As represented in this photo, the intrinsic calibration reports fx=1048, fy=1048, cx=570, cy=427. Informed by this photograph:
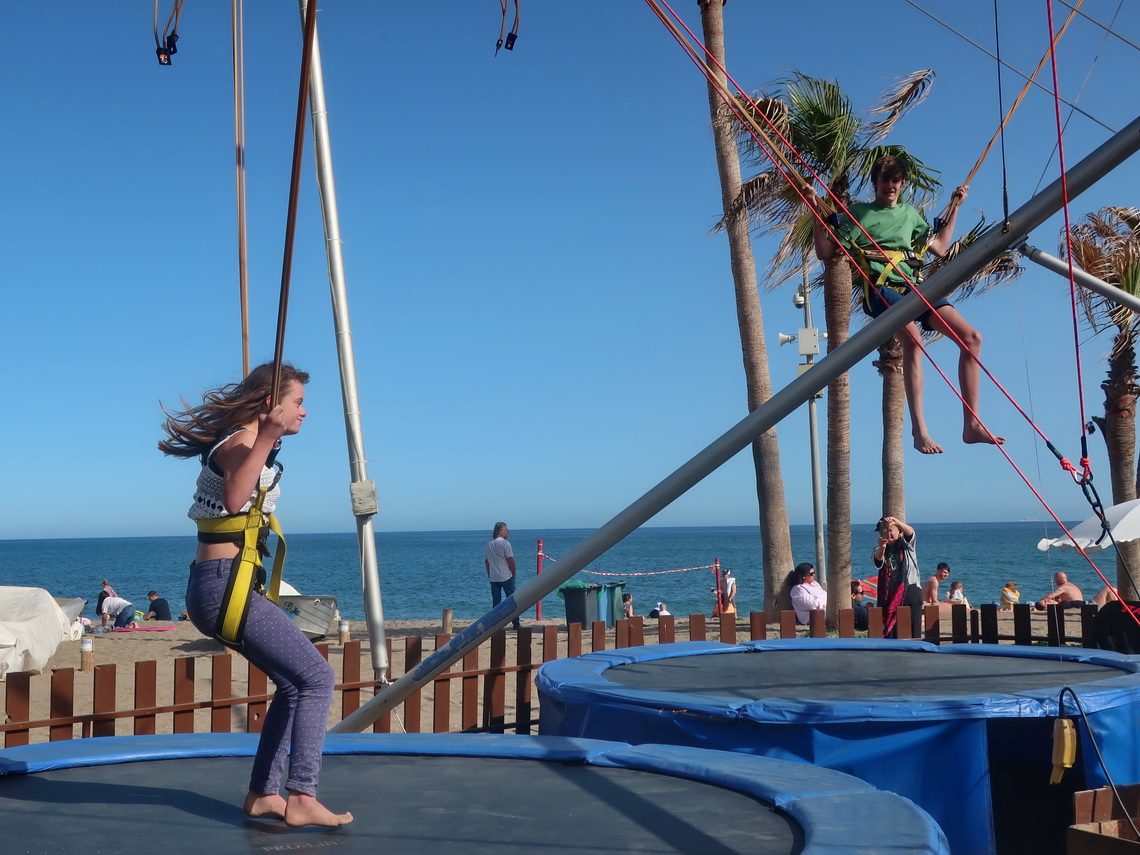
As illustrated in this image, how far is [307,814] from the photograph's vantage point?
8.80 feet

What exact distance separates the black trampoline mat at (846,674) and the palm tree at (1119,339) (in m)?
8.28

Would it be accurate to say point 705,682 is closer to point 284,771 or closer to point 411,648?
point 411,648

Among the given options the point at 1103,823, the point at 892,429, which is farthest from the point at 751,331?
the point at 1103,823

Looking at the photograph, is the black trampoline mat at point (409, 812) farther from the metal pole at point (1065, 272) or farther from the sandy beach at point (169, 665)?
the metal pole at point (1065, 272)

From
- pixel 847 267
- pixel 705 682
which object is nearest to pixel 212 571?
pixel 705 682

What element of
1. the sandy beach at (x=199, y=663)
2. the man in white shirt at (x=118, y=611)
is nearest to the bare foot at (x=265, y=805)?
the sandy beach at (x=199, y=663)

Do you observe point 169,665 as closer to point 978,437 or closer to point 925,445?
point 925,445

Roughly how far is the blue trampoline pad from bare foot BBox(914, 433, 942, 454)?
5.36 ft

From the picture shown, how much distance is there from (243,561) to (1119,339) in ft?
42.4

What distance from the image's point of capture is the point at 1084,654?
521cm

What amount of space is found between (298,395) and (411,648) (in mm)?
2885

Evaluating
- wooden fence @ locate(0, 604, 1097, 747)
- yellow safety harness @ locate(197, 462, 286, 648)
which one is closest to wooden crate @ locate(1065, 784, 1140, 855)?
yellow safety harness @ locate(197, 462, 286, 648)

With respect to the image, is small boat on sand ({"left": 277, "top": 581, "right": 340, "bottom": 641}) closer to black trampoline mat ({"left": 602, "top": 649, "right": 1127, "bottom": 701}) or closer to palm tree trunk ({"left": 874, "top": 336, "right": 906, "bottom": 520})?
palm tree trunk ({"left": 874, "top": 336, "right": 906, "bottom": 520})

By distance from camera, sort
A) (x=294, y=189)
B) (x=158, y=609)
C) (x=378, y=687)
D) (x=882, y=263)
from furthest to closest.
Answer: (x=158, y=609) → (x=378, y=687) → (x=882, y=263) → (x=294, y=189)
